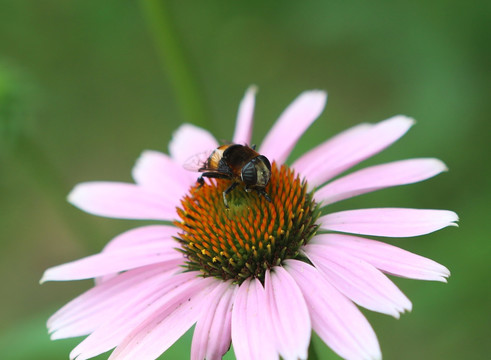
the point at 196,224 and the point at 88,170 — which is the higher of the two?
the point at 88,170

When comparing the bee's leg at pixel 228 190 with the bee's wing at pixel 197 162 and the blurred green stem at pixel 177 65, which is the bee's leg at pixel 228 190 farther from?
the blurred green stem at pixel 177 65

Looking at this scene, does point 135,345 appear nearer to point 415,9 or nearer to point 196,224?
point 196,224

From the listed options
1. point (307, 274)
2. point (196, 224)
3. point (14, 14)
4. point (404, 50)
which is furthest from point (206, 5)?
point (307, 274)

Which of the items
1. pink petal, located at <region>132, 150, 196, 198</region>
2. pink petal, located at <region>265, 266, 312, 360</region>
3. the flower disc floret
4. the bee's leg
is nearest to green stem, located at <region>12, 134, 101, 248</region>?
→ pink petal, located at <region>132, 150, 196, 198</region>

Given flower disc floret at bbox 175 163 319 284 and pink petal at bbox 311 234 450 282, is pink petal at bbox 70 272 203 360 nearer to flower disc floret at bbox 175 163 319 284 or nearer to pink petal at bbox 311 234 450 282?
flower disc floret at bbox 175 163 319 284

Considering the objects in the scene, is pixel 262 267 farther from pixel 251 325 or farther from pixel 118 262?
pixel 118 262

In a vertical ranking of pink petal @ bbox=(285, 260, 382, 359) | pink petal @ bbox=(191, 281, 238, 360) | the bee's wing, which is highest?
the bee's wing

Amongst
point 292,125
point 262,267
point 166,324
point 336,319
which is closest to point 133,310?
point 166,324
